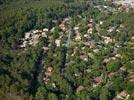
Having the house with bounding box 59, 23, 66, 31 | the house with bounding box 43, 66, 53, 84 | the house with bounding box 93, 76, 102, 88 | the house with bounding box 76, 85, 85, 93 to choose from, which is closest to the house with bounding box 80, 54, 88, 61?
the house with bounding box 43, 66, 53, 84

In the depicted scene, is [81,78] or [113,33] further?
Answer: [113,33]

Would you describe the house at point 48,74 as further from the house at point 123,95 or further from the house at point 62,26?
the house at point 62,26

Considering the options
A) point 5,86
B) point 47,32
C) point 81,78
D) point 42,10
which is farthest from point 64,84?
point 42,10

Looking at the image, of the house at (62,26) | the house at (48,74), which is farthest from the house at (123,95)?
the house at (62,26)

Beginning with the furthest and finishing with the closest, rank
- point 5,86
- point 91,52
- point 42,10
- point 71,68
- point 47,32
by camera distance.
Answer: point 42,10, point 47,32, point 91,52, point 71,68, point 5,86

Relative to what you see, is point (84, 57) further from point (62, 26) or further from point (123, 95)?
point (62, 26)

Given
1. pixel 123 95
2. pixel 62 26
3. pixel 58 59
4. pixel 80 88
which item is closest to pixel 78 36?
pixel 62 26

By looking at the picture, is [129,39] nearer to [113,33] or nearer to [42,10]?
[113,33]

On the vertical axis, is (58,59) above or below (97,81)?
above

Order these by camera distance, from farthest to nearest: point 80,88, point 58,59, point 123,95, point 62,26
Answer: point 62,26
point 58,59
point 80,88
point 123,95
